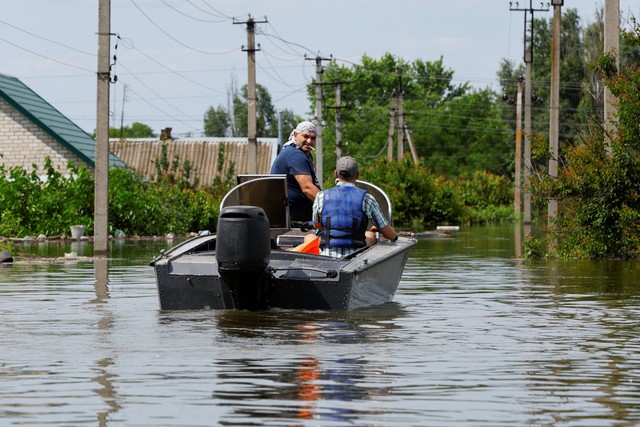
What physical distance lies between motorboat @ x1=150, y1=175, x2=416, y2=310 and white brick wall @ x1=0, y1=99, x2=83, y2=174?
1468 inches

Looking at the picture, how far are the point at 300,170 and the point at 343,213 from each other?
5.60 ft

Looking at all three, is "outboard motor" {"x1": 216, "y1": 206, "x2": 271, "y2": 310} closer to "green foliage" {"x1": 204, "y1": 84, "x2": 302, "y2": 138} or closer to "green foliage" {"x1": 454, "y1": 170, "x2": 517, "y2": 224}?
"green foliage" {"x1": 454, "y1": 170, "x2": 517, "y2": 224}

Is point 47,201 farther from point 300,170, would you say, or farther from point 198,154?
point 198,154

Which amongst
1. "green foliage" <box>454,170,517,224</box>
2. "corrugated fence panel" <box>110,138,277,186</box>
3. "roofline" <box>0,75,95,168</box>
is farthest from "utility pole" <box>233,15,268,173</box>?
"green foliage" <box>454,170,517,224</box>

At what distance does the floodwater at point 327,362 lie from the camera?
7.98m

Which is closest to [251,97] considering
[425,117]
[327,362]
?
[327,362]

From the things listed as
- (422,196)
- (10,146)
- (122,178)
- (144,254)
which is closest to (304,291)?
(144,254)

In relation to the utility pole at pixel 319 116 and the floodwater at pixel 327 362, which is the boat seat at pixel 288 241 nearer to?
the floodwater at pixel 327 362

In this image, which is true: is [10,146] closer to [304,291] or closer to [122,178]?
[122,178]

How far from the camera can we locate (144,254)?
97.1 feet

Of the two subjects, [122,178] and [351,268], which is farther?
[122,178]

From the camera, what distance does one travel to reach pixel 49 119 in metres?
52.3

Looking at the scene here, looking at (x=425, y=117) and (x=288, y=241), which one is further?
(x=425, y=117)

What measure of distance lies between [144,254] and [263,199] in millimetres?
13962
